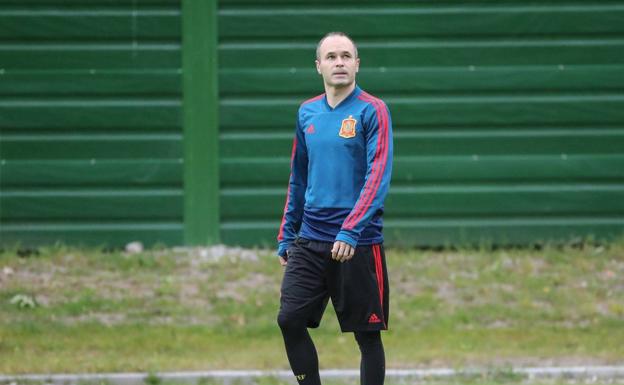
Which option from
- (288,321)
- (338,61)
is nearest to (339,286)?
(288,321)

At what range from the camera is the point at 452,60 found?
11.5 m

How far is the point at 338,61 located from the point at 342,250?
3.10 ft

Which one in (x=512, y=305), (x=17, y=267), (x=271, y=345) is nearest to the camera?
(x=271, y=345)

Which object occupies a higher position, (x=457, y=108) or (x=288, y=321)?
(x=457, y=108)

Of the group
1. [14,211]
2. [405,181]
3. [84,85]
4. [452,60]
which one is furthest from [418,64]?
[14,211]

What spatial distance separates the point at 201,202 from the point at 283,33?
1751 millimetres

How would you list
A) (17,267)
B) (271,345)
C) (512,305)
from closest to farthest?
(271,345) < (512,305) < (17,267)

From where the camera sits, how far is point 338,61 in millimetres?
6070

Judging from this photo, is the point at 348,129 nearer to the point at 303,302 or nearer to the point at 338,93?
the point at 338,93

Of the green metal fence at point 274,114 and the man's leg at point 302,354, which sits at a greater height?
the green metal fence at point 274,114

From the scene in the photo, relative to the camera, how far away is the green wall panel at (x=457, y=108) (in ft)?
37.5

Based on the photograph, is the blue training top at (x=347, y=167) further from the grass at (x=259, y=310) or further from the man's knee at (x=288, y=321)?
the grass at (x=259, y=310)

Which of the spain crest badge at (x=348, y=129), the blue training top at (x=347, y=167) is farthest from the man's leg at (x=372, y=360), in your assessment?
the spain crest badge at (x=348, y=129)

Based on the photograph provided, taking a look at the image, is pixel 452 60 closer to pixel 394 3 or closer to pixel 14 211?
pixel 394 3
